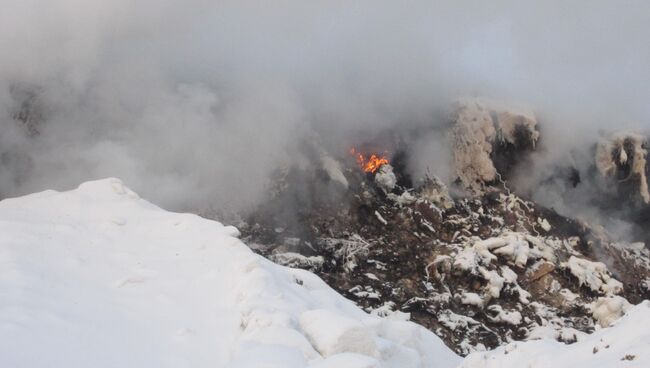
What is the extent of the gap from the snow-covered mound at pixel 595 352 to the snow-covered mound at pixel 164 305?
1.93 metres

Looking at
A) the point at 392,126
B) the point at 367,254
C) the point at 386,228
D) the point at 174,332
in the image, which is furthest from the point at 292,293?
the point at 392,126

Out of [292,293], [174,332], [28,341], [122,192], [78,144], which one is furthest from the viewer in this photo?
[78,144]

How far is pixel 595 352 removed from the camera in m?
8.73

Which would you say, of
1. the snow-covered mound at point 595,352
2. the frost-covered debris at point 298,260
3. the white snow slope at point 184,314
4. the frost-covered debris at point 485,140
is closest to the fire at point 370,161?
the frost-covered debris at point 485,140

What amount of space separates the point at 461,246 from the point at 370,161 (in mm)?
11160

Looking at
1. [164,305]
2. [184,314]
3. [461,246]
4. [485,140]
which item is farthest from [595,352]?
[485,140]

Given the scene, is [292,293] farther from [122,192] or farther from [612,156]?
[612,156]

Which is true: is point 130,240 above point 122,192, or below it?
below

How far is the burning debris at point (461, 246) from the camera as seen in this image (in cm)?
3494

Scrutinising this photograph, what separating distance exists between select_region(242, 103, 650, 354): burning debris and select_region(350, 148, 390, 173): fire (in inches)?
4.3

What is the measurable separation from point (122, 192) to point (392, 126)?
1355 inches

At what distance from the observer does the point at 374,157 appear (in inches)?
1859

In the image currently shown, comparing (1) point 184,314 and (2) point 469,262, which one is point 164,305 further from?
(2) point 469,262

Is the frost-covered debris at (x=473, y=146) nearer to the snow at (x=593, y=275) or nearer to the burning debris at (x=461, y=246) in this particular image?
the burning debris at (x=461, y=246)
